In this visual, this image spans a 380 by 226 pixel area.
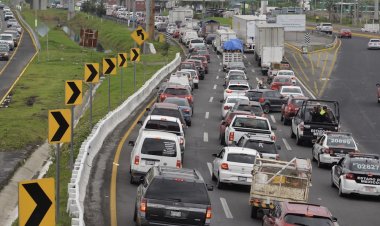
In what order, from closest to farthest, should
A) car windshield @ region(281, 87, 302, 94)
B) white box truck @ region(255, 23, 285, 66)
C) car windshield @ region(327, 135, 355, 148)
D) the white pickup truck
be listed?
car windshield @ region(327, 135, 355, 148)
the white pickup truck
car windshield @ region(281, 87, 302, 94)
white box truck @ region(255, 23, 285, 66)

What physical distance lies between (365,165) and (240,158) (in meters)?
3.87

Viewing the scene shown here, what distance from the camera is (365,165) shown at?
93.9ft

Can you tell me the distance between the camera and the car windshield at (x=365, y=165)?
2853 cm

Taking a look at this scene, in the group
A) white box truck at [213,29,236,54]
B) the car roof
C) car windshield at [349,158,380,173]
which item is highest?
white box truck at [213,29,236,54]

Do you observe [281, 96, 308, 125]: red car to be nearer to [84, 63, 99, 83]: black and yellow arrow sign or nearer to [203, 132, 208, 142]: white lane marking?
[203, 132, 208, 142]: white lane marking

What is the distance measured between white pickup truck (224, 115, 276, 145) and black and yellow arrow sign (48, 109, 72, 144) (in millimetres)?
18026

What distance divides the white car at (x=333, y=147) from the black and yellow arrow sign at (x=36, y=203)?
23551mm

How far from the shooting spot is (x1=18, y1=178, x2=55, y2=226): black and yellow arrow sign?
11383 millimetres

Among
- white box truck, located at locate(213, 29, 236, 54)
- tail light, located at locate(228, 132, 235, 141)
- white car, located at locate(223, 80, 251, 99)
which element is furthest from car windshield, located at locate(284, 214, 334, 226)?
white box truck, located at locate(213, 29, 236, 54)

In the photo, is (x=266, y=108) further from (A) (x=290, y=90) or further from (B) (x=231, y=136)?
(B) (x=231, y=136)

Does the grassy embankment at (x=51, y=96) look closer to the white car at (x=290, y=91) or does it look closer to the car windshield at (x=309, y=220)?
the car windshield at (x=309, y=220)

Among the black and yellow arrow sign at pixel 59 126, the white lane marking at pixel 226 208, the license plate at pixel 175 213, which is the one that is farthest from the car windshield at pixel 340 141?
the black and yellow arrow sign at pixel 59 126

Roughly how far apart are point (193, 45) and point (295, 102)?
53617 mm

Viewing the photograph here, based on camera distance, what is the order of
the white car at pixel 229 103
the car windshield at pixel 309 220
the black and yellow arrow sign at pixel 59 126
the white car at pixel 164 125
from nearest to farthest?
1. the black and yellow arrow sign at pixel 59 126
2. the car windshield at pixel 309 220
3. the white car at pixel 164 125
4. the white car at pixel 229 103
